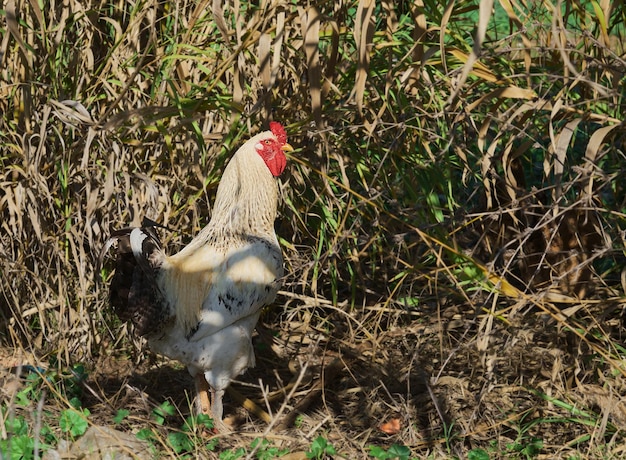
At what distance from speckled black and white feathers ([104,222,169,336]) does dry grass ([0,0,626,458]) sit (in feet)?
0.69

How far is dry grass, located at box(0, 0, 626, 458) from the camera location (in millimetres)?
2848

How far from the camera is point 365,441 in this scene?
9.73 ft

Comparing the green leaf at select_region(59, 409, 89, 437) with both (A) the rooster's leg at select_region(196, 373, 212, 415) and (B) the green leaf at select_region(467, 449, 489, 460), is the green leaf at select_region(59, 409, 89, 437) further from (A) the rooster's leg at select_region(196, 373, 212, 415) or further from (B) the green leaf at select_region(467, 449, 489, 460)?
(B) the green leaf at select_region(467, 449, 489, 460)

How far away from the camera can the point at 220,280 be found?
3.06 metres

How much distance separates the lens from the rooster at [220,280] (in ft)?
9.73

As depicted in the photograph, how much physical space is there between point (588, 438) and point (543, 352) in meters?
0.42

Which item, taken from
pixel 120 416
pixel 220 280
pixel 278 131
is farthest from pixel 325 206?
pixel 120 416

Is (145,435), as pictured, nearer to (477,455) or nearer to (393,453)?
(393,453)

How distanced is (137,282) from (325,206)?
0.88 m

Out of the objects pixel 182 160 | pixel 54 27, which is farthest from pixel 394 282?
pixel 54 27

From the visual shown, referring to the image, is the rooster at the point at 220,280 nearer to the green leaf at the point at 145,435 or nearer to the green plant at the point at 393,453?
the green leaf at the point at 145,435

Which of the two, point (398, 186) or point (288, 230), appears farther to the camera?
point (288, 230)

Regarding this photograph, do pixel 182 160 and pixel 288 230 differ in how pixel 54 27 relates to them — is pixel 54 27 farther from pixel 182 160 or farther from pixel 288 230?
pixel 288 230

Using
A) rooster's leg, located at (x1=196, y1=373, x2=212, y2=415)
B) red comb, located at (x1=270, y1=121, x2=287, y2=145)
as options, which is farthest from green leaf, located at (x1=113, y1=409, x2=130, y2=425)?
red comb, located at (x1=270, y1=121, x2=287, y2=145)
